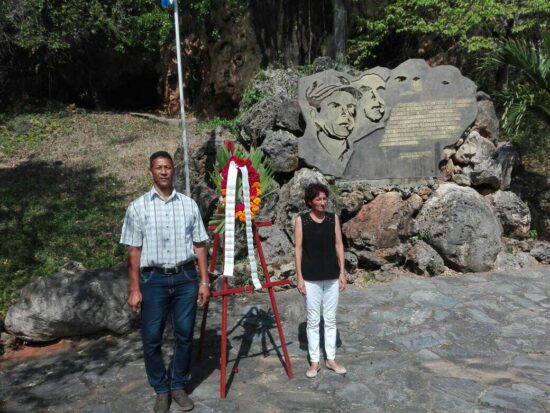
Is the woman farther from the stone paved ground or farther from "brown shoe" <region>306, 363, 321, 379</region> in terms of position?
the stone paved ground

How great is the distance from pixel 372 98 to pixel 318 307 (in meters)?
5.02

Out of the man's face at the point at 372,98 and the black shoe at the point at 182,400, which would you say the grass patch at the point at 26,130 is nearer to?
the man's face at the point at 372,98

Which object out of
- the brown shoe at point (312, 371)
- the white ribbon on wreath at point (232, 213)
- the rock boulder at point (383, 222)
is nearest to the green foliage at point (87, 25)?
the rock boulder at point (383, 222)

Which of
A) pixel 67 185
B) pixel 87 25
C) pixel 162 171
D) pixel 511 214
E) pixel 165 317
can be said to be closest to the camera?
pixel 162 171

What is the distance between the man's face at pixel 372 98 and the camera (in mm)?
8258

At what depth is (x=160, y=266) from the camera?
375 centimetres

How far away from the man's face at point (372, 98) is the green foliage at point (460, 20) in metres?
4.32

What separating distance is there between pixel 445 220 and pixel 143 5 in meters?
15.2

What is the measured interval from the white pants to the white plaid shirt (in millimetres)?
1133

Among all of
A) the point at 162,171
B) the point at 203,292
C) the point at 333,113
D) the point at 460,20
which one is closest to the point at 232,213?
the point at 203,292

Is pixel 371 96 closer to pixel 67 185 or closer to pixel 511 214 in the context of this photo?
pixel 511 214

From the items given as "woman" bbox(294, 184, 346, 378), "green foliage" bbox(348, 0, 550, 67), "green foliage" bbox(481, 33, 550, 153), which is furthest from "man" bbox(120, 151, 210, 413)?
"green foliage" bbox(348, 0, 550, 67)

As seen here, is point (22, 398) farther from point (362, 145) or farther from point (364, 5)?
point (364, 5)

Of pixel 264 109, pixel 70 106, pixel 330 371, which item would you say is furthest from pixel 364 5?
pixel 330 371
